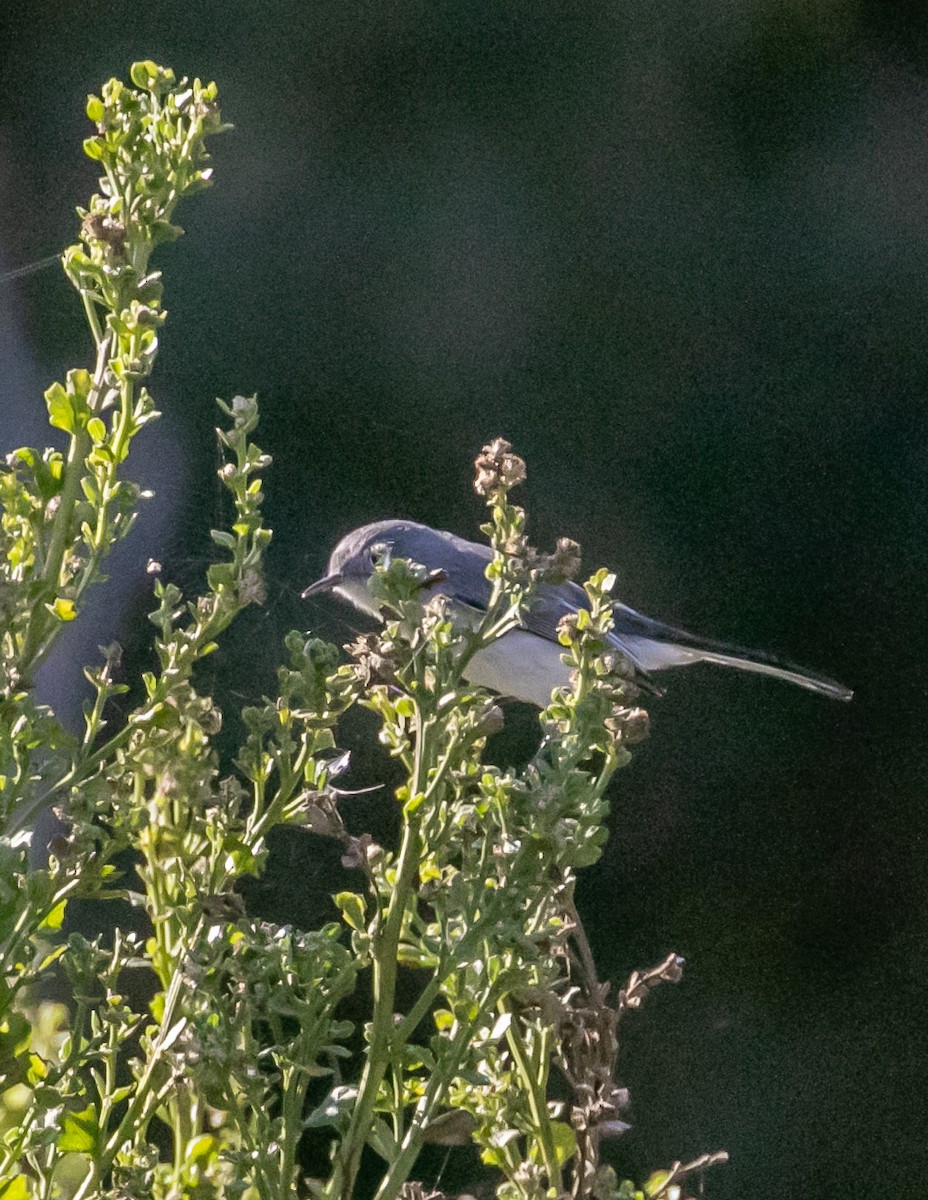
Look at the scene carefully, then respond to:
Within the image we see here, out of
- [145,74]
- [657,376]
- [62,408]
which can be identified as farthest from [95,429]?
[657,376]

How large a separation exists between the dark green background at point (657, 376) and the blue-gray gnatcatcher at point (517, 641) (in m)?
0.01

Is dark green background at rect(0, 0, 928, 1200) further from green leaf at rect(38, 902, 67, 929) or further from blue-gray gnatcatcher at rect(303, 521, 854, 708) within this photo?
green leaf at rect(38, 902, 67, 929)

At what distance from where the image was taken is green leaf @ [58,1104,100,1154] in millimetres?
403

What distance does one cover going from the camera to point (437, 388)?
0.82m

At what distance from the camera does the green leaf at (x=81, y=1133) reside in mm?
403

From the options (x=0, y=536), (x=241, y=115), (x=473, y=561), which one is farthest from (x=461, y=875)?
(x=241, y=115)

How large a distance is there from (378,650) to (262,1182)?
6.6 inches

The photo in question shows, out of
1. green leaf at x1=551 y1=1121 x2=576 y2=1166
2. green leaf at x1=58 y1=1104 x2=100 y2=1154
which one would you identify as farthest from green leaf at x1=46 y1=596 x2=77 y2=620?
green leaf at x1=551 y1=1121 x2=576 y2=1166

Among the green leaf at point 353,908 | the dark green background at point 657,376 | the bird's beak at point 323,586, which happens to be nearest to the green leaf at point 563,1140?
the green leaf at point 353,908

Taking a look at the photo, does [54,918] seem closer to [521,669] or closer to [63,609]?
[63,609]

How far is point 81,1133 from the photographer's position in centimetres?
41

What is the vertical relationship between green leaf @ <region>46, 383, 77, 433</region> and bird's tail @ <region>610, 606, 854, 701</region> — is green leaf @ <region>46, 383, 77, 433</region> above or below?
below

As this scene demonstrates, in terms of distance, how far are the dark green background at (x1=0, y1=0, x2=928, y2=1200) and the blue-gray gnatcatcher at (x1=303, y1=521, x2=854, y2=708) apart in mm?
14

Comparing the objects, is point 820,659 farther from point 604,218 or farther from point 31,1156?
point 31,1156
